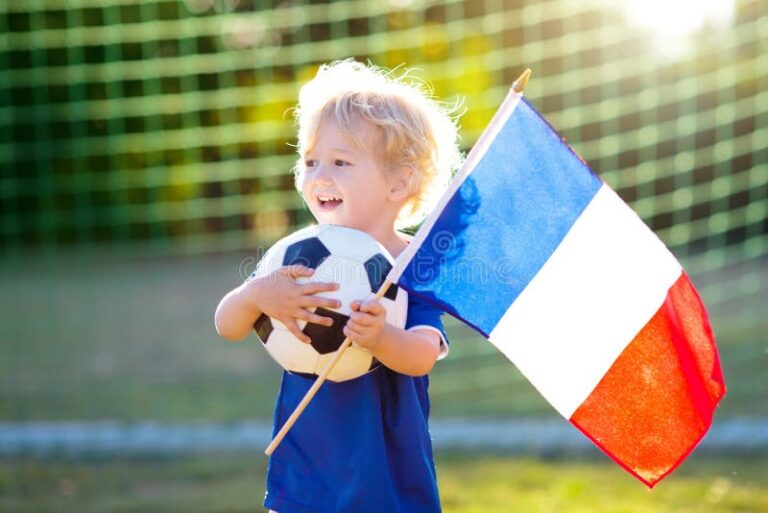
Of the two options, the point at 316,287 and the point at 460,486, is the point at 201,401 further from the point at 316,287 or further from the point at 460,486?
the point at 316,287

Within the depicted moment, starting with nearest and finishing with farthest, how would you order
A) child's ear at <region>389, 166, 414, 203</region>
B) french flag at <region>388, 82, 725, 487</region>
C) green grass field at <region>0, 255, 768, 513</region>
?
french flag at <region>388, 82, 725, 487</region> → child's ear at <region>389, 166, 414, 203</region> → green grass field at <region>0, 255, 768, 513</region>

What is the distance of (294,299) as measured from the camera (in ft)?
7.59

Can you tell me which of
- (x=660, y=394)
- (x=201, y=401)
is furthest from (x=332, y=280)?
(x=201, y=401)

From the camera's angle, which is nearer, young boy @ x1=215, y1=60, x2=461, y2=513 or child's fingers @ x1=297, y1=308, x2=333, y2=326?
child's fingers @ x1=297, y1=308, x2=333, y2=326

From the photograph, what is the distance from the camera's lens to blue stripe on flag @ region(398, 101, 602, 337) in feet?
7.80

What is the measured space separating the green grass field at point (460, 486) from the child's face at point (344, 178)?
146 centimetres

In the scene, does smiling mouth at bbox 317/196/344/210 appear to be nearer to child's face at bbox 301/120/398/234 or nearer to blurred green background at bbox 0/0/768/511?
child's face at bbox 301/120/398/234

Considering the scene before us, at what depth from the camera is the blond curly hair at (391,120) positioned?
98.0 inches

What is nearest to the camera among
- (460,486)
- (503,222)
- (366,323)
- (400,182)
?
(366,323)

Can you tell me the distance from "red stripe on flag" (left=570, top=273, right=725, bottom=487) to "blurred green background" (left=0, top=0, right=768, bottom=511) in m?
4.75

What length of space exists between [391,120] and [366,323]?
1.48 ft

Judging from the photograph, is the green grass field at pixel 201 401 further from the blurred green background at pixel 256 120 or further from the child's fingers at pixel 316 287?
the child's fingers at pixel 316 287

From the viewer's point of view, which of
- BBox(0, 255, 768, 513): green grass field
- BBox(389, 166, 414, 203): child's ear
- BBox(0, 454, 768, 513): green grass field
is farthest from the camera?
BBox(0, 255, 768, 513): green grass field

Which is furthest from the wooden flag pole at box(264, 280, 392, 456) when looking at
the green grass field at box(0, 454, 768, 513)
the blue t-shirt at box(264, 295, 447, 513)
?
the green grass field at box(0, 454, 768, 513)
